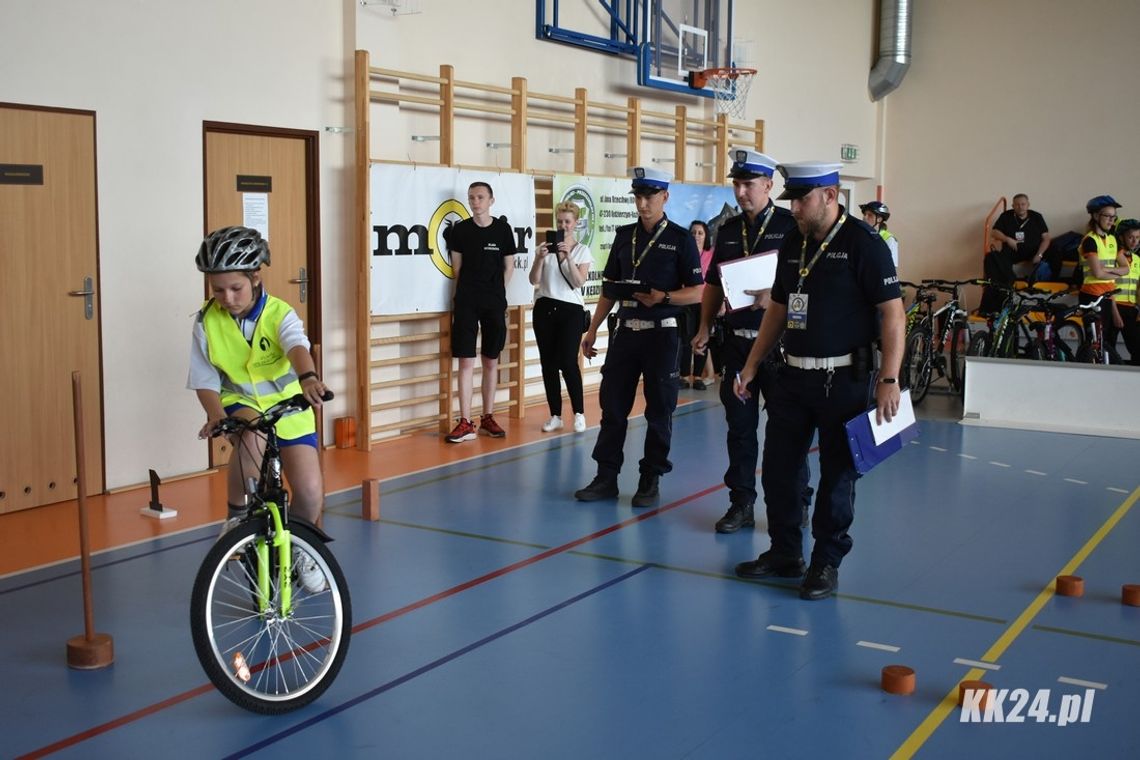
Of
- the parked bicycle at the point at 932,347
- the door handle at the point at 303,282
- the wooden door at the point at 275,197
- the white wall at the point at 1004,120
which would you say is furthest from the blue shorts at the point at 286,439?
the white wall at the point at 1004,120

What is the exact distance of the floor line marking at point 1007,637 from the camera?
12.2ft

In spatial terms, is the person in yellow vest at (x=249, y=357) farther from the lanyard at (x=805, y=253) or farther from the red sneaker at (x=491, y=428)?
the red sneaker at (x=491, y=428)

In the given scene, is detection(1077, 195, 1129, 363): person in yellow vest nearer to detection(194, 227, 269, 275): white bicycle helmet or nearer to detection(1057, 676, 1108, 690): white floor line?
detection(1057, 676, 1108, 690): white floor line

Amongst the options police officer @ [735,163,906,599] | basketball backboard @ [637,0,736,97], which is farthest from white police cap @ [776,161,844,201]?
basketball backboard @ [637,0,736,97]

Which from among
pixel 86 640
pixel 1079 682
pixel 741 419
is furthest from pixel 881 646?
pixel 86 640

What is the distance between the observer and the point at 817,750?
3646mm

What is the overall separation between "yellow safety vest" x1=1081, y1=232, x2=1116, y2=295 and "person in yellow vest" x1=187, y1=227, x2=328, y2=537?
8.84 m

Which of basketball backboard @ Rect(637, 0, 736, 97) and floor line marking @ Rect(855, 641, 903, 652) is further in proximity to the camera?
basketball backboard @ Rect(637, 0, 736, 97)

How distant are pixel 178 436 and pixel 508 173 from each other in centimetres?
345

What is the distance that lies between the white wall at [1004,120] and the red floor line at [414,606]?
432 inches

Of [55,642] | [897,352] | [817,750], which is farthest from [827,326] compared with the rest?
[55,642]

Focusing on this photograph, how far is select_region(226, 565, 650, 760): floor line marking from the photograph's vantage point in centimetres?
376

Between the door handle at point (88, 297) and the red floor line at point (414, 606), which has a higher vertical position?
the door handle at point (88, 297)

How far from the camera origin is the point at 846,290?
4836 millimetres
